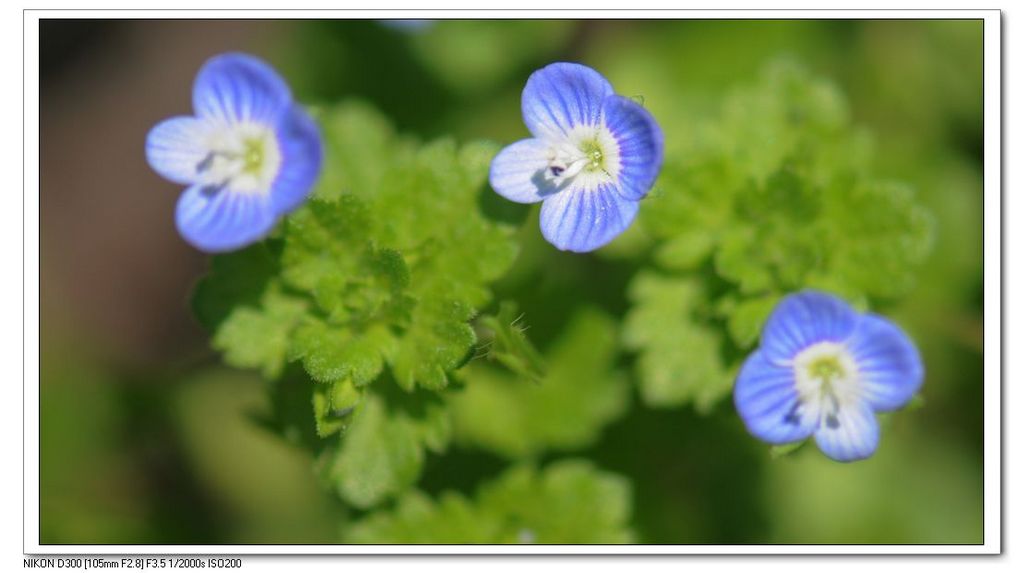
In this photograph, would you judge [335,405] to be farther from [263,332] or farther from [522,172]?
[522,172]

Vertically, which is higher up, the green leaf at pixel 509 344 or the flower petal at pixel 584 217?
the flower petal at pixel 584 217

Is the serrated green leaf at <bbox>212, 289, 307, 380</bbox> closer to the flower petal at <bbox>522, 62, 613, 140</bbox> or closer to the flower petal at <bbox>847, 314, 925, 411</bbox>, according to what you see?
the flower petal at <bbox>522, 62, 613, 140</bbox>

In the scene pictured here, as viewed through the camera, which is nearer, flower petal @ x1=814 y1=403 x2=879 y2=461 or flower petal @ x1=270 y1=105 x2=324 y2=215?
flower petal @ x1=270 y1=105 x2=324 y2=215

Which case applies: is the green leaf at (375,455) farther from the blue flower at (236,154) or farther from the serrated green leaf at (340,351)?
the blue flower at (236,154)

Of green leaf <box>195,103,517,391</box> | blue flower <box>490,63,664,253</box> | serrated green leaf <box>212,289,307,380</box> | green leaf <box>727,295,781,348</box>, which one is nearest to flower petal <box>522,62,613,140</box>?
blue flower <box>490,63,664,253</box>

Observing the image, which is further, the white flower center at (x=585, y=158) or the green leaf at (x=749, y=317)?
the green leaf at (x=749, y=317)

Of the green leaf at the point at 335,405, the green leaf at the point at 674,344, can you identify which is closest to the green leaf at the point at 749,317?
A: the green leaf at the point at 674,344
